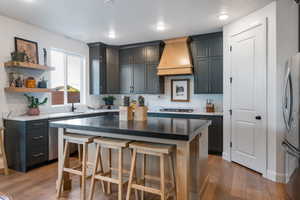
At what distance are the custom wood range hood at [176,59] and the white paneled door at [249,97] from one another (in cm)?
110

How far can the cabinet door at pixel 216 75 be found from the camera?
4.14m

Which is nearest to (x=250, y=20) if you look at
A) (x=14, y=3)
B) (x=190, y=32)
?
(x=190, y=32)

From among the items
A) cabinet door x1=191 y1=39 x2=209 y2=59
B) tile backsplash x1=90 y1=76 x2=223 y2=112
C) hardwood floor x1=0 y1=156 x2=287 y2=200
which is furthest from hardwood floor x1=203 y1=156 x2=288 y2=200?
cabinet door x1=191 y1=39 x2=209 y2=59

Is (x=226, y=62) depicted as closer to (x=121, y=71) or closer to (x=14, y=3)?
(x=121, y=71)

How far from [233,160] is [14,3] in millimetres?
4700

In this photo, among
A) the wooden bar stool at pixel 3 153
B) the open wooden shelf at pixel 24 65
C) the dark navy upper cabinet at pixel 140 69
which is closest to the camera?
the wooden bar stool at pixel 3 153

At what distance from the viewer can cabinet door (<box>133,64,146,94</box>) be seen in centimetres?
508

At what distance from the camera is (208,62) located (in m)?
4.28

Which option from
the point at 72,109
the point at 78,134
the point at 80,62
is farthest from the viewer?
the point at 80,62

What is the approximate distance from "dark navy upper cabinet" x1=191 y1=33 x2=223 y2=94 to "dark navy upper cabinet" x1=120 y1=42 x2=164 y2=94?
Result: 39.0 inches

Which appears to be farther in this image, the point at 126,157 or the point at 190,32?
the point at 190,32

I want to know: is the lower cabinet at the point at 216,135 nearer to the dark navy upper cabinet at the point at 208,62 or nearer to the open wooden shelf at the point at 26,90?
the dark navy upper cabinet at the point at 208,62

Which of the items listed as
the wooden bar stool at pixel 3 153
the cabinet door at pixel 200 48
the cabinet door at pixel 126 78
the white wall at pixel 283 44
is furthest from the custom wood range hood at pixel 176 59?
the wooden bar stool at pixel 3 153

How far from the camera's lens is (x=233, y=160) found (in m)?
3.60
